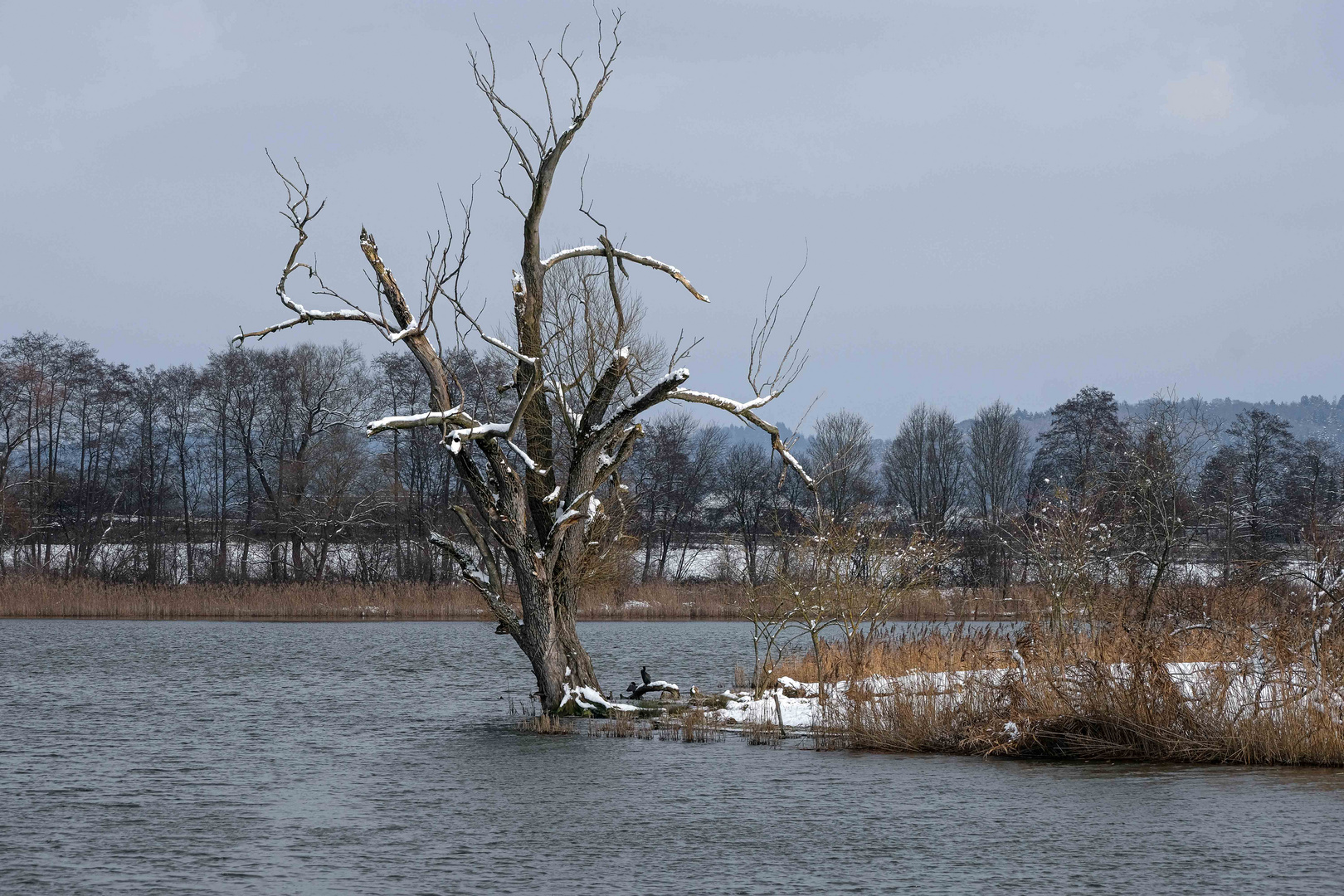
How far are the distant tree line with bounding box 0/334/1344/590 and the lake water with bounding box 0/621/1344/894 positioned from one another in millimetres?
34894

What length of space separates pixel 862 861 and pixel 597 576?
475 inches

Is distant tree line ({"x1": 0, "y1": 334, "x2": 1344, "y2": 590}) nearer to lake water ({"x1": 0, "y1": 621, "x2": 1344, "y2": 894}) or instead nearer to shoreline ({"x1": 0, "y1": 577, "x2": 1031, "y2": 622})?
shoreline ({"x1": 0, "y1": 577, "x2": 1031, "y2": 622})

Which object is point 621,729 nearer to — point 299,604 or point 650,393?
point 650,393

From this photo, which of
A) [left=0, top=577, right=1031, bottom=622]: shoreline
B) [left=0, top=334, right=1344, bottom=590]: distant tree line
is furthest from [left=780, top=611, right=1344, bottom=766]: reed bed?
[left=0, top=334, right=1344, bottom=590]: distant tree line

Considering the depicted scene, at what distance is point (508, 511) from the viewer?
65.3 feet

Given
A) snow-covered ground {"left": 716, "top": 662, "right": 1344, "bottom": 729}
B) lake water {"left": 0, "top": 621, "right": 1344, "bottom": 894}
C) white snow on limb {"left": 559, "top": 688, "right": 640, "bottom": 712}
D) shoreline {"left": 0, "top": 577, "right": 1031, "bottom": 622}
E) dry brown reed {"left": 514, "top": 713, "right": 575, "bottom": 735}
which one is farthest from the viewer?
shoreline {"left": 0, "top": 577, "right": 1031, "bottom": 622}

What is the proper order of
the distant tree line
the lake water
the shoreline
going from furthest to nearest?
the distant tree line < the shoreline < the lake water

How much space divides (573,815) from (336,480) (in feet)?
157

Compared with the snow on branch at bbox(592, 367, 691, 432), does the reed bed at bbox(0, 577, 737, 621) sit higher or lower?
lower

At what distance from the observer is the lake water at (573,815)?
979 cm

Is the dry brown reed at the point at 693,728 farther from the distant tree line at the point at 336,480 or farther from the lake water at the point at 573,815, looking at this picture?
the distant tree line at the point at 336,480

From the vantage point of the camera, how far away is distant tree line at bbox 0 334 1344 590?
58.2m

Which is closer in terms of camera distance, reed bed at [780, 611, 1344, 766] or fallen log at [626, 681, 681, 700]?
reed bed at [780, 611, 1344, 766]

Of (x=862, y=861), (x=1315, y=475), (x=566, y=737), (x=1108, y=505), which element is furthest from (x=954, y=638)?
(x=1315, y=475)
